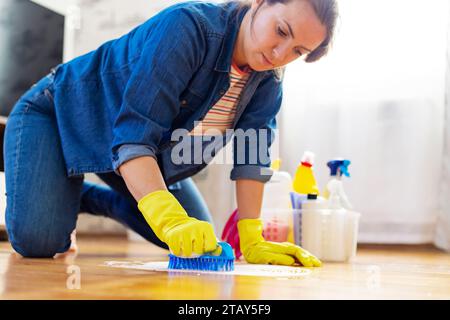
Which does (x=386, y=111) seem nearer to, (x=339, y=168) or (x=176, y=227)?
(x=339, y=168)

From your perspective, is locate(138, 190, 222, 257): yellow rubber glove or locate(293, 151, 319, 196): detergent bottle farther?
locate(293, 151, 319, 196): detergent bottle

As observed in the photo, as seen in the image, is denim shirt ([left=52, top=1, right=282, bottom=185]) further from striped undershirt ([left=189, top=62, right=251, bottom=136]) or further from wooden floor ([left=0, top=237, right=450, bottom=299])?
wooden floor ([left=0, top=237, right=450, bottom=299])

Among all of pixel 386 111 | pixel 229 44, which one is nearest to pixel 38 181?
pixel 229 44

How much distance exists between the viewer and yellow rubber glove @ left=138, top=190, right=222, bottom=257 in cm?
85

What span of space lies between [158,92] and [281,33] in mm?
219

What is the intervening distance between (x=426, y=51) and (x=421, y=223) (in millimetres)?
511

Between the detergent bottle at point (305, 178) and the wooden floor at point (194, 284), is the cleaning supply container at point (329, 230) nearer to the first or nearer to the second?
the detergent bottle at point (305, 178)

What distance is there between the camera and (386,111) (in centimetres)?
183

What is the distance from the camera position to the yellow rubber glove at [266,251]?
3.59 ft

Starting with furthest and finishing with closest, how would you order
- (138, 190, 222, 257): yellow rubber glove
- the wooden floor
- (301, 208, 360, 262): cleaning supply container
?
(301, 208, 360, 262): cleaning supply container, (138, 190, 222, 257): yellow rubber glove, the wooden floor

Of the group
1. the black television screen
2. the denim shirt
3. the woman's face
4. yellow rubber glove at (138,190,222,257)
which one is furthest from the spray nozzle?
the black television screen
